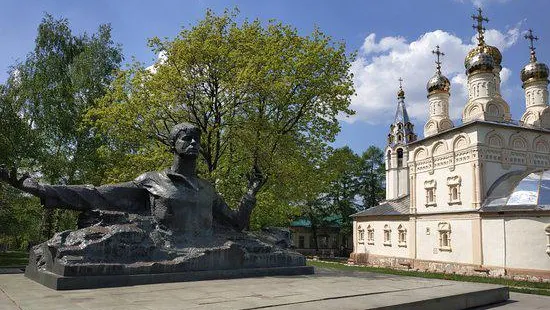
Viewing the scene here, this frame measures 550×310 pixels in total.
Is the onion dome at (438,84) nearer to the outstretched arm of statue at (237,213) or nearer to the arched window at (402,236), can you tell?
the arched window at (402,236)

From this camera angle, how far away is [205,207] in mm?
8180

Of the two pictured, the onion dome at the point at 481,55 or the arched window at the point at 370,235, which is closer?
the onion dome at the point at 481,55

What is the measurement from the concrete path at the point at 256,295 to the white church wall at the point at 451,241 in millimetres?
15999

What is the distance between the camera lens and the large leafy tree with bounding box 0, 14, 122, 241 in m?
17.9

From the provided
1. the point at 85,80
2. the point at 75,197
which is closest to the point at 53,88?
the point at 85,80

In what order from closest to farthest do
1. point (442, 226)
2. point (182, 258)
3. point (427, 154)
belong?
point (182, 258)
point (442, 226)
point (427, 154)

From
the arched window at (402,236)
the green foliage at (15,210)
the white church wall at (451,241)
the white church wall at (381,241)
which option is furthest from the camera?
the white church wall at (381,241)

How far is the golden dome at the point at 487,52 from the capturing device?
91.9 feet

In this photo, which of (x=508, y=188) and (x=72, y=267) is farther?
(x=508, y=188)

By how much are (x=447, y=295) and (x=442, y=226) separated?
757 inches

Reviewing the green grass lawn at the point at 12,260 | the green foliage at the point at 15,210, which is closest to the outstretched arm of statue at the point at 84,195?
the green grass lawn at the point at 12,260

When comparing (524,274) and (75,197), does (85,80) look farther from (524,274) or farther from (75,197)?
(524,274)

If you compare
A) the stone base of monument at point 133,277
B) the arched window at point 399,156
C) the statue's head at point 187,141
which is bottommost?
the stone base of monument at point 133,277

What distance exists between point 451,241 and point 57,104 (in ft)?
65.9
